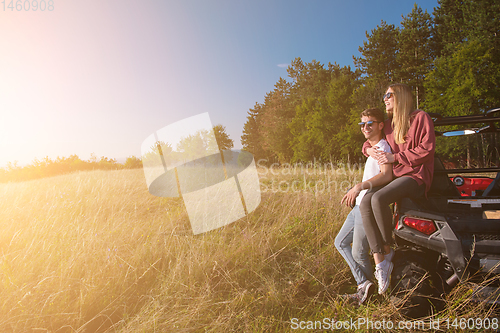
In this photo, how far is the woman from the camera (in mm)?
2303

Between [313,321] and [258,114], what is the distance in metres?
62.8

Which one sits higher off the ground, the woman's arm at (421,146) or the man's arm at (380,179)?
the woman's arm at (421,146)

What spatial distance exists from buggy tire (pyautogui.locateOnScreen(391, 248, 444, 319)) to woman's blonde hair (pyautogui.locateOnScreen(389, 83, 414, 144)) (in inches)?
45.6

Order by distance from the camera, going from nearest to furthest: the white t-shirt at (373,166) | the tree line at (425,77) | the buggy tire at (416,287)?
1. the buggy tire at (416,287)
2. the white t-shirt at (373,166)
3. the tree line at (425,77)

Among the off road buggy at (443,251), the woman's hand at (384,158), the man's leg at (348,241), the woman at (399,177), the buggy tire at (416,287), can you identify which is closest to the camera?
the off road buggy at (443,251)

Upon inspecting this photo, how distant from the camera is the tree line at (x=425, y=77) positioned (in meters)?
22.6

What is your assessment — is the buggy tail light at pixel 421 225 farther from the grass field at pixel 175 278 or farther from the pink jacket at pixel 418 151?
the grass field at pixel 175 278

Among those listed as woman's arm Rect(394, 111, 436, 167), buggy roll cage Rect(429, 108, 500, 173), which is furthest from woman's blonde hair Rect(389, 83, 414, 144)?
buggy roll cage Rect(429, 108, 500, 173)

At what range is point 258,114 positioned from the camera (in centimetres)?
6356

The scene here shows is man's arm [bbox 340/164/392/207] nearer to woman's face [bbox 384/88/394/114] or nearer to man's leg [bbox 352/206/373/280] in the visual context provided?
man's leg [bbox 352/206/373/280]

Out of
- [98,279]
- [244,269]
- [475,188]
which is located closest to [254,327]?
[244,269]

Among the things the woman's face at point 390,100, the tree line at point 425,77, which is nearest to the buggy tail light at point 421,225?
the woman's face at point 390,100

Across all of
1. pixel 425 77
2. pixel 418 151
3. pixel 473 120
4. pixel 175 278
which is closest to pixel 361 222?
pixel 418 151

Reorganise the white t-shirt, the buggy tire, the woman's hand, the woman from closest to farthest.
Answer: the buggy tire → the woman → the woman's hand → the white t-shirt
